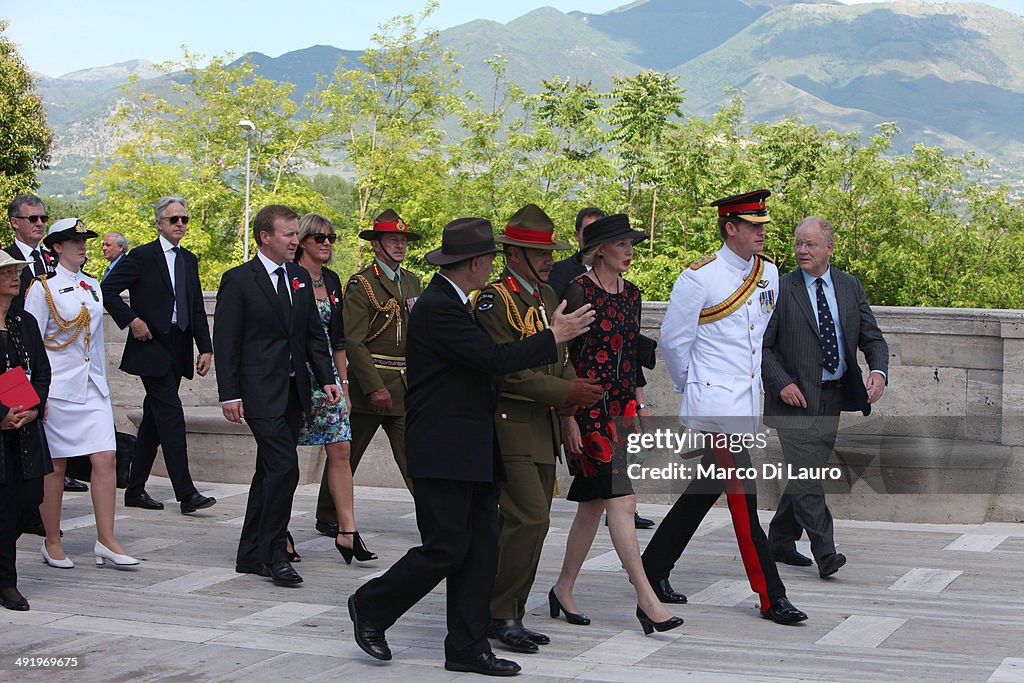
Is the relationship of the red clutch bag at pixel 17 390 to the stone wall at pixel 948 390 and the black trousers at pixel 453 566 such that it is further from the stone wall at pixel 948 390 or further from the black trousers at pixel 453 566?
the stone wall at pixel 948 390

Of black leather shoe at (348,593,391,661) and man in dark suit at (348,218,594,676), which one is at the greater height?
man in dark suit at (348,218,594,676)

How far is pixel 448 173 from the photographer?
57219mm

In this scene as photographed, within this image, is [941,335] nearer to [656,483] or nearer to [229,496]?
[656,483]

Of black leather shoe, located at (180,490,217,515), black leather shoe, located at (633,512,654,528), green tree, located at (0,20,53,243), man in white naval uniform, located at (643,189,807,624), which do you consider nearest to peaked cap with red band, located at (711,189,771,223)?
man in white naval uniform, located at (643,189,807,624)

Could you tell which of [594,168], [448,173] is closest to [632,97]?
[594,168]

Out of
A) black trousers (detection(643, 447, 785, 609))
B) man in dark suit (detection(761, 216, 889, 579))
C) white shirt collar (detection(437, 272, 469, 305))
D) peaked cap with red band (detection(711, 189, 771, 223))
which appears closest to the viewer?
white shirt collar (detection(437, 272, 469, 305))

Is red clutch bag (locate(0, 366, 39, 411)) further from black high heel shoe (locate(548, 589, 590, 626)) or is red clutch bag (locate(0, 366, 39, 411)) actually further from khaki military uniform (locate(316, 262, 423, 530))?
black high heel shoe (locate(548, 589, 590, 626))

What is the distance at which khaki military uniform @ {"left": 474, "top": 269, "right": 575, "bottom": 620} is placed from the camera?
533 cm

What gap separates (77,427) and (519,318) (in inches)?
115

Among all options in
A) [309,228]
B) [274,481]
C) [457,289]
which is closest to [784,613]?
[457,289]

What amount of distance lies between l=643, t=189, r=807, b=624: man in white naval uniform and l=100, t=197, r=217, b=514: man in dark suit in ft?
13.0

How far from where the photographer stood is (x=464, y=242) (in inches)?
201

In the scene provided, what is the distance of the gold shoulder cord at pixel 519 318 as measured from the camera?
17.6 ft

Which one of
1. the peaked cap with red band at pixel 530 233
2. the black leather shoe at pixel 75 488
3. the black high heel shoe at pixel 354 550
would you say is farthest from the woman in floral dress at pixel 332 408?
the black leather shoe at pixel 75 488
